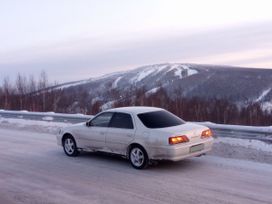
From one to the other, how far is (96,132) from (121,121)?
830 millimetres

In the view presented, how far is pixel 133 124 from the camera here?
10.3m

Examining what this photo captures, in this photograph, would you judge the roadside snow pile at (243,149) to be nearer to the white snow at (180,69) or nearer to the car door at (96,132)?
the car door at (96,132)

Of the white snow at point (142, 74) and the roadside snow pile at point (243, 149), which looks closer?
the roadside snow pile at point (243, 149)

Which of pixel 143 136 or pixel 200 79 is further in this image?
pixel 200 79

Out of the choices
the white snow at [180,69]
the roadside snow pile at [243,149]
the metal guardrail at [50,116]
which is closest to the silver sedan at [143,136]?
the roadside snow pile at [243,149]

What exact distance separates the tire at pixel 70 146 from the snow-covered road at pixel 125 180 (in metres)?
0.18

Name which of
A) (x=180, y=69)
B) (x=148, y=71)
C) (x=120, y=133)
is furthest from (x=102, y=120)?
(x=180, y=69)

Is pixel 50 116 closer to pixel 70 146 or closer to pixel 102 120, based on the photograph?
pixel 70 146

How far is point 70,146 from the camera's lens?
11922 mm

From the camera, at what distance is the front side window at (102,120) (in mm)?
11037

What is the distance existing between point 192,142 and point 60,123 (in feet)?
33.7

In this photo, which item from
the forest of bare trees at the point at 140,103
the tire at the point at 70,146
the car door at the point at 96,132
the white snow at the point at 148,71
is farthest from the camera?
the white snow at the point at 148,71

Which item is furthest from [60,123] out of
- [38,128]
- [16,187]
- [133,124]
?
[16,187]

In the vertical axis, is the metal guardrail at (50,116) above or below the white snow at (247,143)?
above
